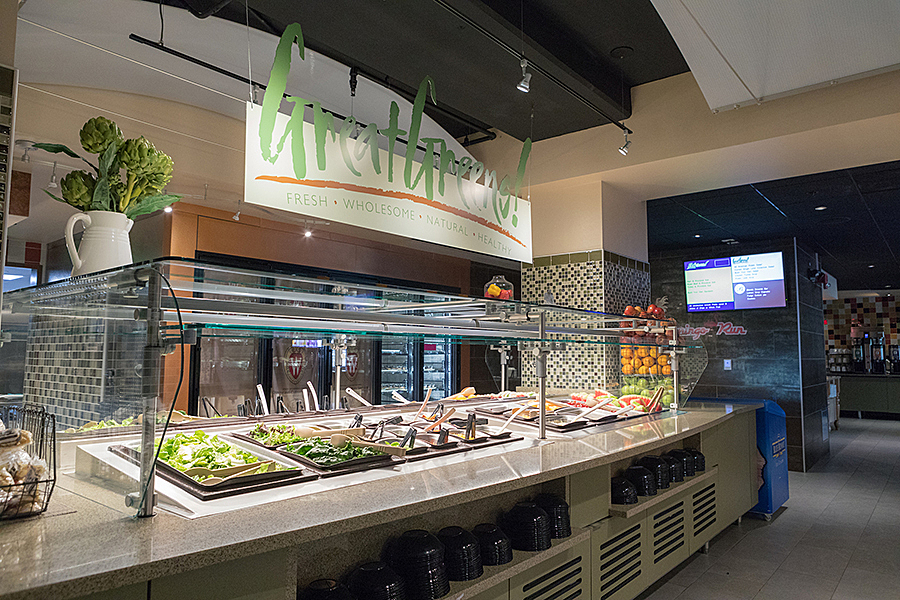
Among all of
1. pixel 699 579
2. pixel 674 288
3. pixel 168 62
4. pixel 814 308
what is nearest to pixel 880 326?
pixel 814 308

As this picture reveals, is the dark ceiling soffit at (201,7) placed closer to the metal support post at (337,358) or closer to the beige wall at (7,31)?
the beige wall at (7,31)

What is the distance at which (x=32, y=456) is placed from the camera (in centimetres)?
146

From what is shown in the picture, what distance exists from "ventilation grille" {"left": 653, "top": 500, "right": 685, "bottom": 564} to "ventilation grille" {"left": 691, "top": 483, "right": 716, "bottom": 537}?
239 millimetres

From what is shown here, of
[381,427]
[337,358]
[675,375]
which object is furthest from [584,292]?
[381,427]

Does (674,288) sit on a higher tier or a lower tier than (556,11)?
lower

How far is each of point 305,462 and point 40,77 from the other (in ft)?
10.6

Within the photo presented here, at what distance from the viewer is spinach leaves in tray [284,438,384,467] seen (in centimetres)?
194

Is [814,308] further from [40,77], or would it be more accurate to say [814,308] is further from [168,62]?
[40,77]

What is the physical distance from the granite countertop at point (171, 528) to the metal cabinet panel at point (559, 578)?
15.4 inches

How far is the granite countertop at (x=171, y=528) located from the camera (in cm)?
105

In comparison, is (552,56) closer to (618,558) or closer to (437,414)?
(437,414)

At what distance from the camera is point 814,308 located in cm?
817

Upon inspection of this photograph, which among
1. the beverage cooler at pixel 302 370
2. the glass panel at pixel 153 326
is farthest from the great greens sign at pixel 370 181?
the glass panel at pixel 153 326

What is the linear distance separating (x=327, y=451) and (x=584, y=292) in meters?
3.71
